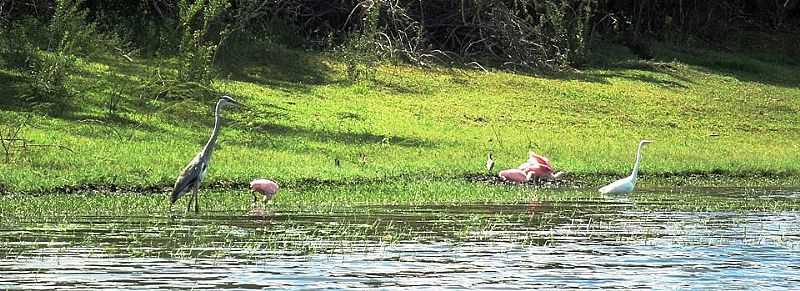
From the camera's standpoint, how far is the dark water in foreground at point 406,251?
35.5 feet

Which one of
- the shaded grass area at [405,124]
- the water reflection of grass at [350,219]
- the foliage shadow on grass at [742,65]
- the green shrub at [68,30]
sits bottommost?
the foliage shadow on grass at [742,65]

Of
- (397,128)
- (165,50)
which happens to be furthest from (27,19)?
(397,128)

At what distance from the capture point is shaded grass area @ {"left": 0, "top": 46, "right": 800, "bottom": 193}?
1867 centimetres

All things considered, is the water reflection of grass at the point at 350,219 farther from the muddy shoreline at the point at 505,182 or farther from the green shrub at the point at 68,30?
the green shrub at the point at 68,30

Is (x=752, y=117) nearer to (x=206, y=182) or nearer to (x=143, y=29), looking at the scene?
(x=143, y=29)

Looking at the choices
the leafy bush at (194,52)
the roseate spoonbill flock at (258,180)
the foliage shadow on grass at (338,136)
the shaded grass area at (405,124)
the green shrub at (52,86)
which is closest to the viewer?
the roseate spoonbill flock at (258,180)

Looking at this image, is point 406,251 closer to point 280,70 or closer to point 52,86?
point 52,86

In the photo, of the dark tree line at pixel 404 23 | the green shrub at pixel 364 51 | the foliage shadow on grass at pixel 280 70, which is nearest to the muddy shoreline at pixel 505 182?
the foliage shadow on grass at pixel 280 70

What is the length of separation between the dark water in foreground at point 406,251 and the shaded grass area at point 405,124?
3.26m

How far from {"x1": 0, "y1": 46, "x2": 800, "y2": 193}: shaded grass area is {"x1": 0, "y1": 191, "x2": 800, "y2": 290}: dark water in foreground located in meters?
3.26

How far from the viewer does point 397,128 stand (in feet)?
77.4

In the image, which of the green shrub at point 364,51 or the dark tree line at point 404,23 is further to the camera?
the green shrub at point 364,51

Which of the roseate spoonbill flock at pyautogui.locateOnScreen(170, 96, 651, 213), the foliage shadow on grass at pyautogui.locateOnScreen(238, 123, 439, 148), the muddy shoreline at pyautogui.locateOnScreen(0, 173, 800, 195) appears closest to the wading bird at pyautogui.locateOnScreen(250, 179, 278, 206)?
the roseate spoonbill flock at pyautogui.locateOnScreen(170, 96, 651, 213)

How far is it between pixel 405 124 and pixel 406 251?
11782 mm
